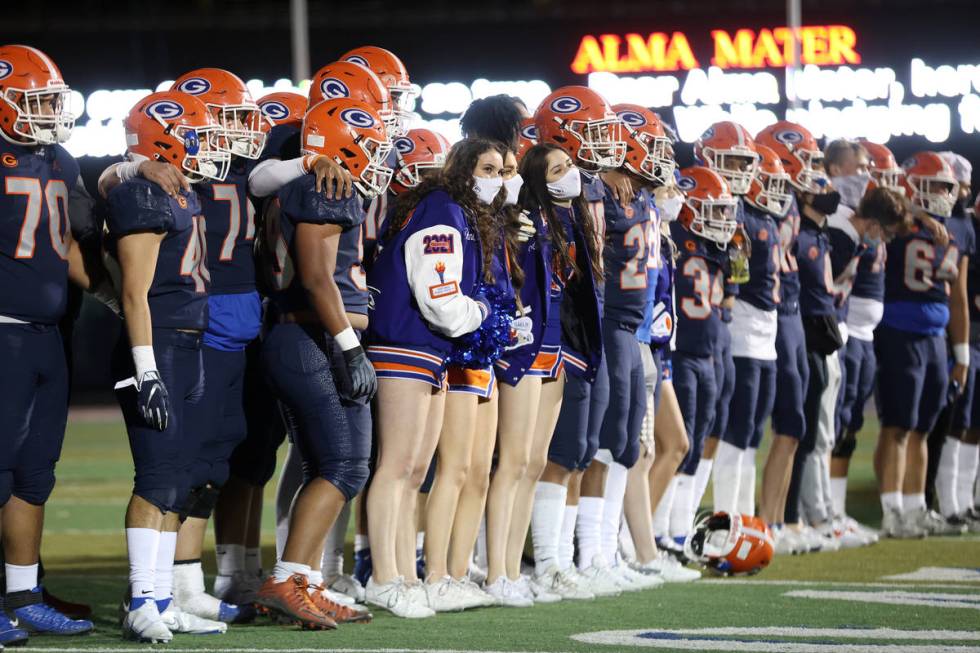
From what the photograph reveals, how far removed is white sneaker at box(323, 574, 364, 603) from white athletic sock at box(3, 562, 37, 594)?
1400 millimetres

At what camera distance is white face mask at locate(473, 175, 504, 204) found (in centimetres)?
647

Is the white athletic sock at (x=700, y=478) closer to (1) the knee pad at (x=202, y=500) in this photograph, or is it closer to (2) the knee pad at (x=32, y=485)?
(1) the knee pad at (x=202, y=500)

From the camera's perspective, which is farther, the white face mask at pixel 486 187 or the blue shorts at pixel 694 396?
the blue shorts at pixel 694 396

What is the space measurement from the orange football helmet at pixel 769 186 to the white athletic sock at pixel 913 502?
2.19m

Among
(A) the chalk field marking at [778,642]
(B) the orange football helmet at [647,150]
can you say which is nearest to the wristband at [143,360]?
(A) the chalk field marking at [778,642]

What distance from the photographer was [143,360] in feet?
18.1

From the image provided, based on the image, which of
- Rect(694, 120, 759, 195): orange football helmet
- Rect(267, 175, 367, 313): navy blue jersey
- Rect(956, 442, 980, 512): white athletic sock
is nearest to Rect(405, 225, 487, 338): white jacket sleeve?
Rect(267, 175, 367, 313): navy blue jersey

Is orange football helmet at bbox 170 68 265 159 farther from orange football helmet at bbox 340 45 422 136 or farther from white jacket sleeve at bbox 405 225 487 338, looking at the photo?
orange football helmet at bbox 340 45 422 136

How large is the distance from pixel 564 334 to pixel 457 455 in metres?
0.88

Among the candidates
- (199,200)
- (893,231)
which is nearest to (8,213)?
(199,200)

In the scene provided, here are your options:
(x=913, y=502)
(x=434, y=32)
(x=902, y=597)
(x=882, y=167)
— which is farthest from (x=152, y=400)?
(x=434, y=32)

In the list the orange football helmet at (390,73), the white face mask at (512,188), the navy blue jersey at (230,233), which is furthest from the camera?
the orange football helmet at (390,73)

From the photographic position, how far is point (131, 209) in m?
5.55

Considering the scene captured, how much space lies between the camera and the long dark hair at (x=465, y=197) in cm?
638
